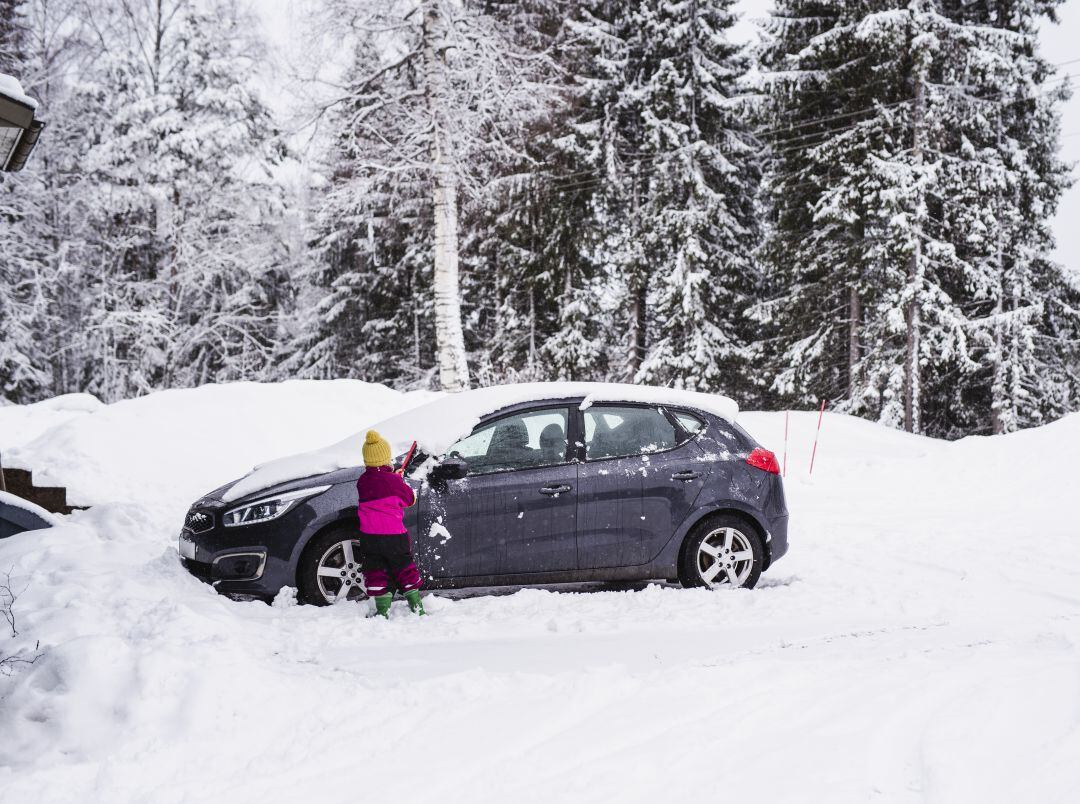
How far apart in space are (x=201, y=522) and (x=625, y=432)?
10.1 feet

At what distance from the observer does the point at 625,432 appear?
6.02m

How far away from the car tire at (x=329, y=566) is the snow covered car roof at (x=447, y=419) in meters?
0.50

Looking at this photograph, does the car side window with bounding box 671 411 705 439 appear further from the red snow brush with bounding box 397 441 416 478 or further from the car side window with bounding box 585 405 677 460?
the red snow brush with bounding box 397 441 416 478

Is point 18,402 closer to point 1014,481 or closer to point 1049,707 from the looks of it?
point 1014,481

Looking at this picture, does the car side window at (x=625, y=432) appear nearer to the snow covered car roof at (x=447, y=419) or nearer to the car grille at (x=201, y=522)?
the snow covered car roof at (x=447, y=419)

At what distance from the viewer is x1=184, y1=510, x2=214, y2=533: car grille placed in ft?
18.2

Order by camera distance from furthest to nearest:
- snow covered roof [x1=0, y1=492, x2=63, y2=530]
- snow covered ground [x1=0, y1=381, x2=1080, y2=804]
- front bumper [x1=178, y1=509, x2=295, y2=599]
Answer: snow covered roof [x1=0, y1=492, x2=63, y2=530] → front bumper [x1=178, y1=509, x2=295, y2=599] → snow covered ground [x1=0, y1=381, x2=1080, y2=804]

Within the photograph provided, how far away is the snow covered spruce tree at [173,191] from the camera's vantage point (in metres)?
21.2

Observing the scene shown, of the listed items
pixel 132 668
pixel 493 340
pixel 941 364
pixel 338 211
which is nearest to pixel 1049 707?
pixel 132 668

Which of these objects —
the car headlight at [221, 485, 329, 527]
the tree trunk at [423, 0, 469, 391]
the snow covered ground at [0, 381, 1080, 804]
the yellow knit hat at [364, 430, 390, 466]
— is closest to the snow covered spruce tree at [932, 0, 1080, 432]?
the tree trunk at [423, 0, 469, 391]

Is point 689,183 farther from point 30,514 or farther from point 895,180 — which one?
point 30,514

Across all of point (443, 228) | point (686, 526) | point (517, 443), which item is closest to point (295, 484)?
point (517, 443)

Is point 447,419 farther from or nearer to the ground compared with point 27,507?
farther from the ground

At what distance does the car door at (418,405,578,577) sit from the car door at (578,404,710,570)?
142mm
